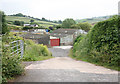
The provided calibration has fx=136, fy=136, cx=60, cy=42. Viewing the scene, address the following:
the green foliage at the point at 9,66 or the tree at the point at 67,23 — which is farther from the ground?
the tree at the point at 67,23

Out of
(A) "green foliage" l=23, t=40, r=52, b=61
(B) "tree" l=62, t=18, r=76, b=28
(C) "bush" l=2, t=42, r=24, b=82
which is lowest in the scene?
(A) "green foliage" l=23, t=40, r=52, b=61

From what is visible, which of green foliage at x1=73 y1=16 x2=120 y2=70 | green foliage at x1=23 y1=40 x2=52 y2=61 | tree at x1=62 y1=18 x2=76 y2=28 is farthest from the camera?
tree at x1=62 y1=18 x2=76 y2=28

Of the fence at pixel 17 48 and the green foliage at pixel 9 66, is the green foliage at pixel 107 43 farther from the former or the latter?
the green foliage at pixel 9 66

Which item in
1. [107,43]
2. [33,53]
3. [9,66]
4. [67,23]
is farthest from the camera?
[67,23]

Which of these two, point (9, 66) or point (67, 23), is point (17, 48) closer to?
point (9, 66)

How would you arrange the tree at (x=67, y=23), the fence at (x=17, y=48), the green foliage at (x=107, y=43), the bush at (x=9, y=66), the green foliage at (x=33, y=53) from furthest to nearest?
the tree at (x=67, y=23), the green foliage at (x=33, y=53), the green foliage at (x=107, y=43), the fence at (x=17, y=48), the bush at (x=9, y=66)

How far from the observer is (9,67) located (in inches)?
172

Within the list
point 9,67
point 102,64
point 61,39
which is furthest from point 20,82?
point 61,39

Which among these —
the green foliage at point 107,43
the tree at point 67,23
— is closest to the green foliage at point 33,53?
the green foliage at point 107,43

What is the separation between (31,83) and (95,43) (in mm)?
6163

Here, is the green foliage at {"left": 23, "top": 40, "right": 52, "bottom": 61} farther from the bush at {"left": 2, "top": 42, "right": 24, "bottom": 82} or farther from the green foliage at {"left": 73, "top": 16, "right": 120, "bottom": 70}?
the green foliage at {"left": 73, "top": 16, "right": 120, "bottom": 70}

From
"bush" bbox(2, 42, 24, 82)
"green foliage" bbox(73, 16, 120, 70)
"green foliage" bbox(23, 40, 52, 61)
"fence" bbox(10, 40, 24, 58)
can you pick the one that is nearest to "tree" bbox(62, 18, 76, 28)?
"green foliage" bbox(23, 40, 52, 61)

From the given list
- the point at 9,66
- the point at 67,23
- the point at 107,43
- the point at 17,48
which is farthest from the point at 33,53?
the point at 67,23

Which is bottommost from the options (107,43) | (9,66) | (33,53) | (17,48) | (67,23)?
(33,53)
